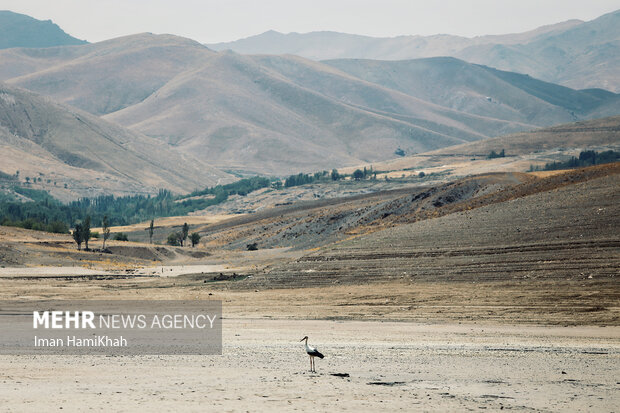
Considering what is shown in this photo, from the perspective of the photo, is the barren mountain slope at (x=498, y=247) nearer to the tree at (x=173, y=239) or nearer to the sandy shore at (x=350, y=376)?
the sandy shore at (x=350, y=376)

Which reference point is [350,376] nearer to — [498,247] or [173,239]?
[498,247]

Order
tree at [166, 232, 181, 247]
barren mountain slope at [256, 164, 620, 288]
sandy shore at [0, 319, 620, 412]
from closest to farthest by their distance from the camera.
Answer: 1. sandy shore at [0, 319, 620, 412]
2. barren mountain slope at [256, 164, 620, 288]
3. tree at [166, 232, 181, 247]

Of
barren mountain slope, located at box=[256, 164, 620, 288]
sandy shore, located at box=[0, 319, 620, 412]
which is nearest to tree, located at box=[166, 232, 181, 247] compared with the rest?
barren mountain slope, located at box=[256, 164, 620, 288]

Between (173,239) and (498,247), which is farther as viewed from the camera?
(173,239)

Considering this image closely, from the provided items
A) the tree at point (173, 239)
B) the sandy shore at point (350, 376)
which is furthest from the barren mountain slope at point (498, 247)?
the tree at point (173, 239)

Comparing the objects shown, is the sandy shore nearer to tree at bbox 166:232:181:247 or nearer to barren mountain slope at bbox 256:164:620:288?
barren mountain slope at bbox 256:164:620:288

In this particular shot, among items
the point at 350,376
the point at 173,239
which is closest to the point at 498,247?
the point at 350,376

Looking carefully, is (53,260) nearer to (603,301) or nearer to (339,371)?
(603,301)

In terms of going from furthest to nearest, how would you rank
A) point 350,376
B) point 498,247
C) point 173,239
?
point 173,239, point 498,247, point 350,376

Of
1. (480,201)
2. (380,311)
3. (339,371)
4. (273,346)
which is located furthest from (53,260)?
(339,371)

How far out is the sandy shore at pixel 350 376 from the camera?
664 inches

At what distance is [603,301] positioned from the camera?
111 ft

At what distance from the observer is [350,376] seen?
790 inches

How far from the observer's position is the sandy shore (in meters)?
16.9
